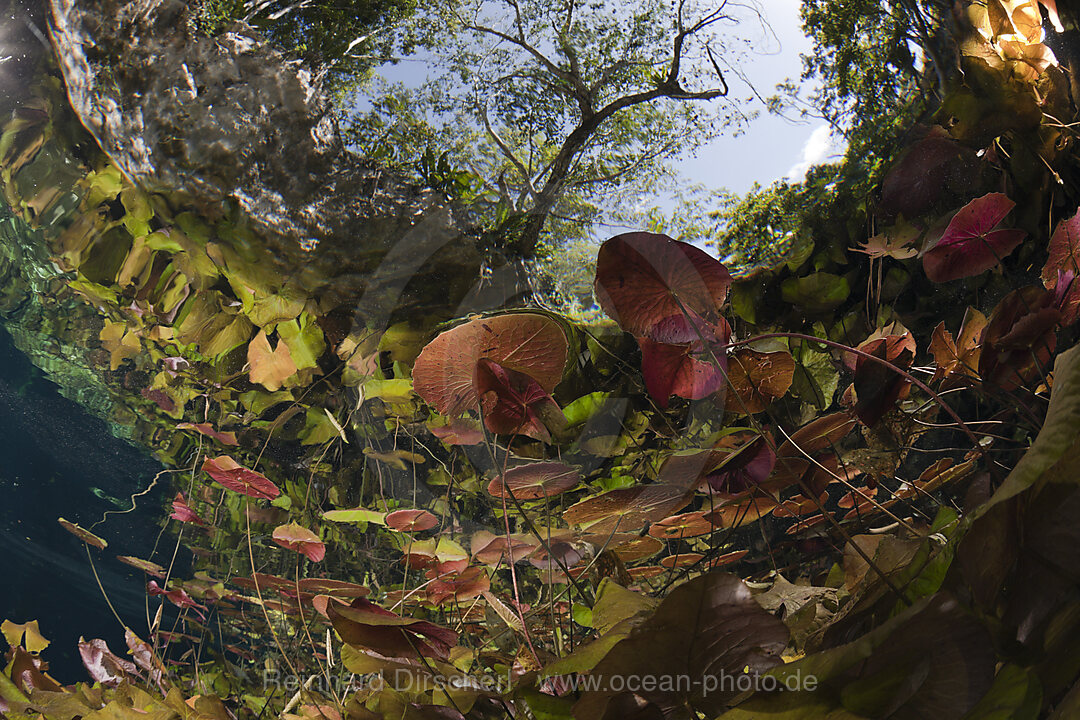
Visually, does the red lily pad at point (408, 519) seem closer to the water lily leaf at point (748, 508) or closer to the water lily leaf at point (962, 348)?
the water lily leaf at point (748, 508)

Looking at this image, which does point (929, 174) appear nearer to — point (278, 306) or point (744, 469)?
point (744, 469)

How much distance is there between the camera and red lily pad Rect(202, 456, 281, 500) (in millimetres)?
714

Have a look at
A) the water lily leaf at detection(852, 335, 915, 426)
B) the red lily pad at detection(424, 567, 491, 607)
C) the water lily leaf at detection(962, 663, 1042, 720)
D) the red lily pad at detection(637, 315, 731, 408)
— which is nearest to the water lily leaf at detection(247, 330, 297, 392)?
the red lily pad at detection(424, 567, 491, 607)

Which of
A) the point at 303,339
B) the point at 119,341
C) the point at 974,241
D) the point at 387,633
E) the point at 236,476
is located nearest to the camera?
the point at 387,633

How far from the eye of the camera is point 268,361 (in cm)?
89

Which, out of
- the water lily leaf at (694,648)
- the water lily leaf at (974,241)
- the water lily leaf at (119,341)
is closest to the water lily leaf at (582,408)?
the water lily leaf at (974,241)

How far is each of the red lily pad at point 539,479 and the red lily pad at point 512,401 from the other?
54 mm

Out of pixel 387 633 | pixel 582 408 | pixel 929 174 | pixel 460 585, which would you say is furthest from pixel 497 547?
pixel 929 174

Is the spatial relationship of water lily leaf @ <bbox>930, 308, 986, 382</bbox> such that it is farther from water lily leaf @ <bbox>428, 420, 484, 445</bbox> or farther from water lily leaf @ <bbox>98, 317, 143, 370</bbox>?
water lily leaf @ <bbox>98, 317, 143, 370</bbox>

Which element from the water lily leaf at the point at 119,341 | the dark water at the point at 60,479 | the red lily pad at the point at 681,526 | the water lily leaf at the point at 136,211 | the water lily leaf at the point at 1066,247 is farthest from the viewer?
the dark water at the point at 60,479

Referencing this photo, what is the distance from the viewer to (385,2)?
0.67 metres

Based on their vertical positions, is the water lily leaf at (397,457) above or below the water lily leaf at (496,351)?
below

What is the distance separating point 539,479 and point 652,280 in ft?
0.78

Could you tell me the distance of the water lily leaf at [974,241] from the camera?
44 cm
